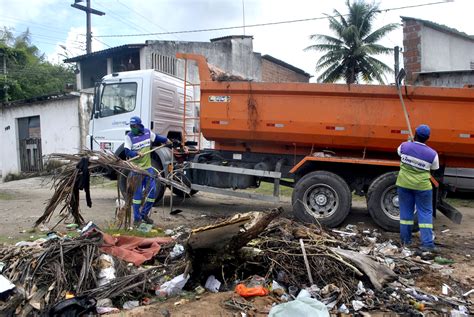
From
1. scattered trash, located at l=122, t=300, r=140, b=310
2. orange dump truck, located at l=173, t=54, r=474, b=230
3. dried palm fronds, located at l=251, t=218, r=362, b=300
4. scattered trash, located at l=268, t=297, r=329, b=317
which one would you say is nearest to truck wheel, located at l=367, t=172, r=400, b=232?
orange dump truck, located at l=173, t=54, r=474, b=230

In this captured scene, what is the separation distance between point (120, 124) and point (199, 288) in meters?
4.80

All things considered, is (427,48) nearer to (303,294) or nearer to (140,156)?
(140,156)

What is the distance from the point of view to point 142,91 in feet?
25.4

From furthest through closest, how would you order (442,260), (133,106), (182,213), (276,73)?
(276,73)
(133,106)
(182,213)
(442,260)

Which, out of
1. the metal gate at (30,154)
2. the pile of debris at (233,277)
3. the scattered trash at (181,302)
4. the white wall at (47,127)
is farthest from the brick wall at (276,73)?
the scattered trash at (181,302)

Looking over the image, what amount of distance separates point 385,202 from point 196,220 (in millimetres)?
2972

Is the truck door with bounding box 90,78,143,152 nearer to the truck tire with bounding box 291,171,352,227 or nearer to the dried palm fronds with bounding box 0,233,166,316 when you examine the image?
the truck tire with bounding box 291,171,352,227

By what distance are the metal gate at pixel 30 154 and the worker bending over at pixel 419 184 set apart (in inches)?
584

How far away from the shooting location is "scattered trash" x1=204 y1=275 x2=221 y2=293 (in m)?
3.86

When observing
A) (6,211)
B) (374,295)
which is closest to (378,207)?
(374,295)

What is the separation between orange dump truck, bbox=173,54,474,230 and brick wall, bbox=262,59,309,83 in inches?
552

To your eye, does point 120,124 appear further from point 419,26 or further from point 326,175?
point 419,26

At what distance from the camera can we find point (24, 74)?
25.3 meters

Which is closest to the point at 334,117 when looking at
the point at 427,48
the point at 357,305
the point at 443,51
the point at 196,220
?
the point at 196,220
